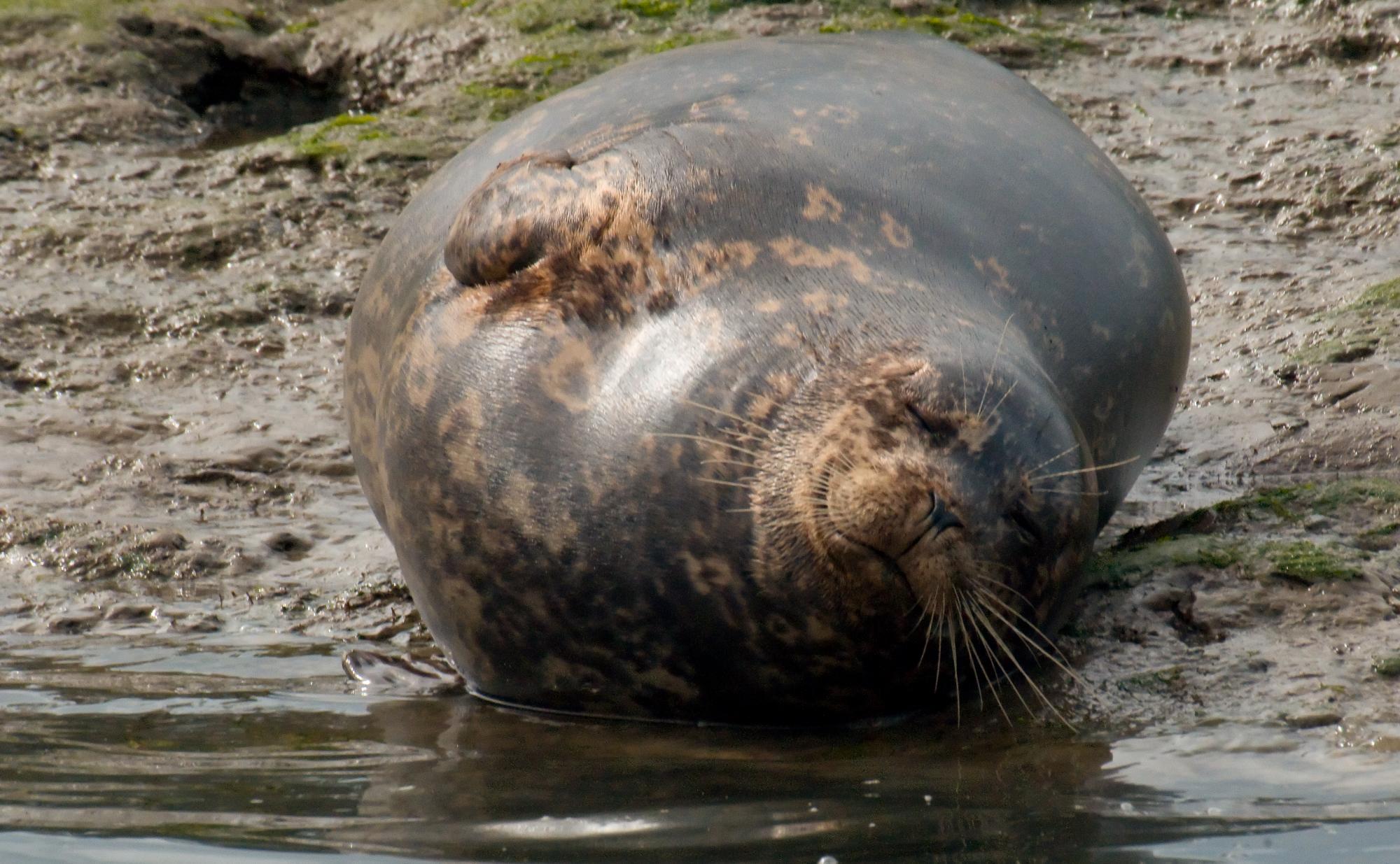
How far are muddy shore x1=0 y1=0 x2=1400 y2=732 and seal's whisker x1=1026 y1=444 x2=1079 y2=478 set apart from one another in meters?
0.50

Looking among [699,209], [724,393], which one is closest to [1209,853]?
[724,393]

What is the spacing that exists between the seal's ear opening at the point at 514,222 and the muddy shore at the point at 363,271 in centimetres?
98

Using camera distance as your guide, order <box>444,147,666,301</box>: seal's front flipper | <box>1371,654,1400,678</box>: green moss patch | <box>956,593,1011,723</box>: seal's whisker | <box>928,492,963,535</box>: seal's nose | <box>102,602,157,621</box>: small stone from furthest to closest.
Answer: <box>102,602,157,621</box>: small stone → <box>444,147,666,301</box>: seal's front flipper → <box>1371,654,1400,678</box>: green moss patch → <box>956,593,1011,723</box>: seal's whisker → <box>928,492,963,535</box>: seal's nose

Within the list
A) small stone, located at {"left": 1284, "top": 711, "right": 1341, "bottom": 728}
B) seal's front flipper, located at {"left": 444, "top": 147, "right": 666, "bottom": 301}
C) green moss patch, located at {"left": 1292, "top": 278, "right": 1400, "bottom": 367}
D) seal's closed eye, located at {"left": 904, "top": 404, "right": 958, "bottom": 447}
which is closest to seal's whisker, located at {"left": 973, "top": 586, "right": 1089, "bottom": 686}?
seal's closed eye, located at {"left": 904, "top": 404, "right": 958, "bottom": 447}

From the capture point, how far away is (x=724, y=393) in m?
3.03

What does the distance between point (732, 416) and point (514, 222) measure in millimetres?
659

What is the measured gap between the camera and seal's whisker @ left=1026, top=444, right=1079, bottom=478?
292 cm

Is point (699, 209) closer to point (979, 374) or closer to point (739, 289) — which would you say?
point (739, 289)

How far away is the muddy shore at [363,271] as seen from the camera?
3521mm

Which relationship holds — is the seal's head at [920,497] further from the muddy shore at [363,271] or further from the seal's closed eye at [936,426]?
the muddy shore at [363,271]

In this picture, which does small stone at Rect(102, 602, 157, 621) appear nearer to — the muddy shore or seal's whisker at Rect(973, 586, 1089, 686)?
the muddy shore

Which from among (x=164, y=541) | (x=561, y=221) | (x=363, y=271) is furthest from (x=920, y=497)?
(x=363, y=271)

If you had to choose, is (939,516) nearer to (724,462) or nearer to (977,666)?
(724,462)

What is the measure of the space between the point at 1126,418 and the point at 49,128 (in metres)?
5.49
